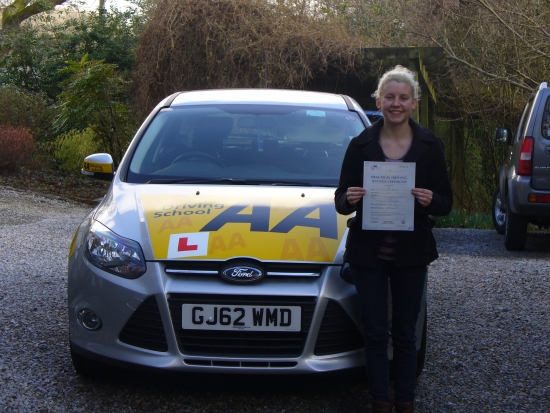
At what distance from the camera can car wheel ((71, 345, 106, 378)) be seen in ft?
13.0

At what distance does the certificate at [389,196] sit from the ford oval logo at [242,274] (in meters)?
0.55

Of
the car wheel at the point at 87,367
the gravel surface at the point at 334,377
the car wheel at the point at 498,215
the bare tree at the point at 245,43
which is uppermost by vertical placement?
the bare tree at the point at 245,43

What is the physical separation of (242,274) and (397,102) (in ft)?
3.38

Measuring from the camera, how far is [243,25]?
44.6 feet

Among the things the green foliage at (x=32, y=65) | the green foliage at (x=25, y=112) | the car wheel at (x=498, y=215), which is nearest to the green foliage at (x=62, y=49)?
the green foliage at (x=32, y=65)

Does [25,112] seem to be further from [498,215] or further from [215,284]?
[215,284]

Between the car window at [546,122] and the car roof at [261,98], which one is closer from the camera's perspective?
the car roof at [261,98]

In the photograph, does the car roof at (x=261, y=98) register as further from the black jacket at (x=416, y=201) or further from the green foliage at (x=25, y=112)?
the green foliage at (x=25, y=112)

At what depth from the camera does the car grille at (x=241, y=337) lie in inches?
138

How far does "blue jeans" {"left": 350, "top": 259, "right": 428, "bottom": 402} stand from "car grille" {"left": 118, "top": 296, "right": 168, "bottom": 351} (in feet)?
2.97

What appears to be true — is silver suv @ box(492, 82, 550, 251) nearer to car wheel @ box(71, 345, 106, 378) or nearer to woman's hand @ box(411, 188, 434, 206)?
woman's hand @ box(411, 188, 434, 206)

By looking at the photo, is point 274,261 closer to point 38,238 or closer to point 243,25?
point 38,238

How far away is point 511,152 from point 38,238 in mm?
5916

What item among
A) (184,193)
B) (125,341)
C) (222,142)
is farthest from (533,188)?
(125,341)
